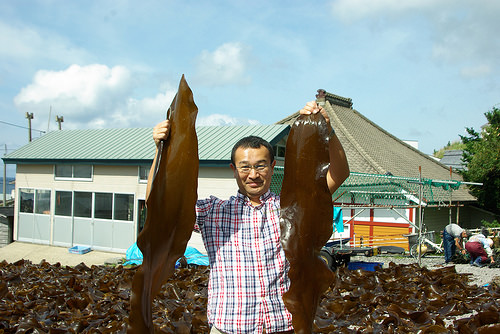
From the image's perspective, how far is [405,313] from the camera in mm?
4789

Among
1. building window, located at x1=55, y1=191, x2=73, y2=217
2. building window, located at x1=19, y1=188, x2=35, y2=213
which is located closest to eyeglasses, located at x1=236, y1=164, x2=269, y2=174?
building window, located at x1=55, y1=191, x2=73, y2=217

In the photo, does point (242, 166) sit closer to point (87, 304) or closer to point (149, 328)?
point (149, 328)

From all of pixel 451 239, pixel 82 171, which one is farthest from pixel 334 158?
pixel 82 171

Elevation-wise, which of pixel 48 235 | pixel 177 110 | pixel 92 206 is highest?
pixel 177 110

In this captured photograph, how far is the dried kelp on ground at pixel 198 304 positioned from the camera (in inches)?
171

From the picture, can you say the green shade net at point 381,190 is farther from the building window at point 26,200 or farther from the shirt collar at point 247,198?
the building window at point 26,200

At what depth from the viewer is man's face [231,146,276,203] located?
225 cm

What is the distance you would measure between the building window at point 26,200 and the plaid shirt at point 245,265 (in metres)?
19.8

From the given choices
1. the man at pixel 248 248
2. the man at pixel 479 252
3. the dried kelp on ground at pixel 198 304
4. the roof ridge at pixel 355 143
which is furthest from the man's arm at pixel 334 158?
the roof ridge at pixel 355 143

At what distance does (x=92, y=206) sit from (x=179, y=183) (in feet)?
55.1

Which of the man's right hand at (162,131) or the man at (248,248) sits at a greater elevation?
the man's right hand at (162,131)

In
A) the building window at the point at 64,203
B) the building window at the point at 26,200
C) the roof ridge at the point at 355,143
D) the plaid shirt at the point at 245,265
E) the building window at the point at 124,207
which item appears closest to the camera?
the plaid shirt at the point at 245,265

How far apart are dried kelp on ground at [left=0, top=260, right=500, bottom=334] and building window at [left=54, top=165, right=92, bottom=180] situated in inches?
451

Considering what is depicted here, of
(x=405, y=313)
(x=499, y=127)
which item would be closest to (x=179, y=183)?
(x=405, y=313)
